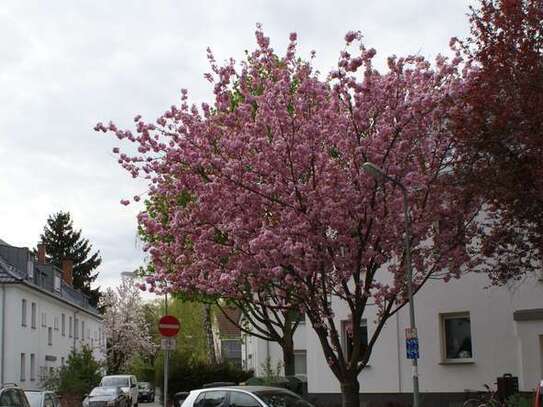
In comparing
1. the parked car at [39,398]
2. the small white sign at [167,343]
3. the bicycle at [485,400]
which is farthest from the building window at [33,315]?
the bicycle at [485,400]

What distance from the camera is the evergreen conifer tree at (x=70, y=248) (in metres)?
73.9

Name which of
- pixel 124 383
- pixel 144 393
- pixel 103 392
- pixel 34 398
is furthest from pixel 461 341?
pixel 144 393

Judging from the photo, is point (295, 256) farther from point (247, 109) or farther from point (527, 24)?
point (527, 24)

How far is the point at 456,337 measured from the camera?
24328 millimetres

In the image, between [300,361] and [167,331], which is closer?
[167,331]

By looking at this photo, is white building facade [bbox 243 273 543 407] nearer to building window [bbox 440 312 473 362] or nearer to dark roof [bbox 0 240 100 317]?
building window [bbox 440 312 473 362]

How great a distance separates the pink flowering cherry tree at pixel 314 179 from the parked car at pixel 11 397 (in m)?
4.70

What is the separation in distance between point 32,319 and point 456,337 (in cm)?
3049

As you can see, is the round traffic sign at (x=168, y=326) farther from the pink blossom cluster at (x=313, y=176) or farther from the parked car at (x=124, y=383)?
the parked car at (x=124, y=383)

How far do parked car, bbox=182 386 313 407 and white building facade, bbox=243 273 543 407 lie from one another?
27.4ft

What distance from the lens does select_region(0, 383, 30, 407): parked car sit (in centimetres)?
1598

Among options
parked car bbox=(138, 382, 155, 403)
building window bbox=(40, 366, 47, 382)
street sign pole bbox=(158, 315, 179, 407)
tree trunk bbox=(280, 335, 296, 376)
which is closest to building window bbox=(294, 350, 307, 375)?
tree trunk bbox=(280, 335, 296, 376)

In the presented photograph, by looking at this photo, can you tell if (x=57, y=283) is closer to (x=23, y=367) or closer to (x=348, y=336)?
(x=23, y=367)

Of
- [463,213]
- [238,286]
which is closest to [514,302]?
[463,213]
